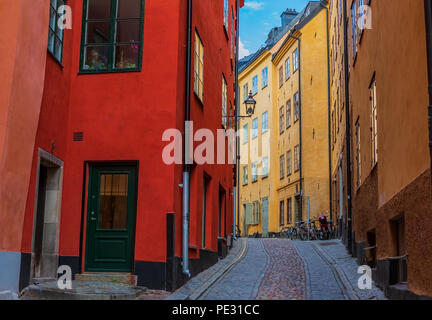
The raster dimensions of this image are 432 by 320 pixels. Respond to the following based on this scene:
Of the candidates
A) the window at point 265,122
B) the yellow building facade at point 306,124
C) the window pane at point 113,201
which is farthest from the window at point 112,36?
the window at point 265,122

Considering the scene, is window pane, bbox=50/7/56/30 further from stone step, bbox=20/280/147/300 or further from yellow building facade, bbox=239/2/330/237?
yellow building facade, bbox=239/2/330/237

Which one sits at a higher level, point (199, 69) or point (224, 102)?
point (224, 102)

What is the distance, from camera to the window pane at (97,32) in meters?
11.2

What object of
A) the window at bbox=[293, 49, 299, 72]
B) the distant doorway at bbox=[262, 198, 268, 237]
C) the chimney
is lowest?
the distant doorway at bbox=[262, 198, 268, 237]

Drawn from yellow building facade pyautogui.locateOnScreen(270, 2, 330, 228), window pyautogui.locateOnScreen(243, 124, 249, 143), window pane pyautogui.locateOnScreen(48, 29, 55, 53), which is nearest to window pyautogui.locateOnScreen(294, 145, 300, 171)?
yellow building facade pyautogui.locateOnScreen(270, 2, 330, 228)

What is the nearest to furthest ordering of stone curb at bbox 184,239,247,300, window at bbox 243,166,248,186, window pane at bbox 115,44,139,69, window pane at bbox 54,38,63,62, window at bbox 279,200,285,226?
1. stone curb at bbox 184,239,247,300
2. window pane at bbox 54,38,63,62
3. window pane at bbox 115,44,139,69
4. window at bbox 279,200,285,226
5. window at bbox 243,166,248,186

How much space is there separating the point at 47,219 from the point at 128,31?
3.83 m

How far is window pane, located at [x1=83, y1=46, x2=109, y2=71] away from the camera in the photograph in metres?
11.1

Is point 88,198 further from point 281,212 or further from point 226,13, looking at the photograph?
point 281,212

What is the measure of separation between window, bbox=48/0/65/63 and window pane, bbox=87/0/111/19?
697 millimetres

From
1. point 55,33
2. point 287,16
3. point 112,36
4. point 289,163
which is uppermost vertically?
point 287,16

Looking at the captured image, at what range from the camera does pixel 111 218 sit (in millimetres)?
10766

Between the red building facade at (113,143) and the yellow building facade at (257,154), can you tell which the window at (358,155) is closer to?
the red building facade at (113,143)

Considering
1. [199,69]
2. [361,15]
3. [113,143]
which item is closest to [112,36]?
[113,143]
